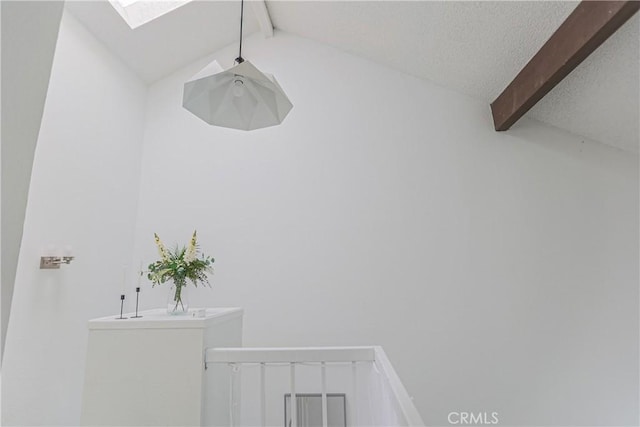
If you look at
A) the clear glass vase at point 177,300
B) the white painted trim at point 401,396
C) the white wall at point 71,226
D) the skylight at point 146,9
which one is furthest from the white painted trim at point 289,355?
the skylight at point 146,9

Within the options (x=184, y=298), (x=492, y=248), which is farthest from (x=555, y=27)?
(x=184, y=298)

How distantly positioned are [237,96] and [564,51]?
1.98 metres

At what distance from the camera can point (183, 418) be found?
1.41 m

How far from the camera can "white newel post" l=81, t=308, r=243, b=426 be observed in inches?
55.9

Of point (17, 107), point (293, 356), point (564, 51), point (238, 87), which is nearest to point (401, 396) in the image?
point (293, 356)

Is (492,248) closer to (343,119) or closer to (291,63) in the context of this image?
(343,119)

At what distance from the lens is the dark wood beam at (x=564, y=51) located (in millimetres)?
1744

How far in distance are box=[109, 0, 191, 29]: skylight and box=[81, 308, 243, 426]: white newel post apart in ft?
8.26

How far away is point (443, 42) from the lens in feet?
8.76

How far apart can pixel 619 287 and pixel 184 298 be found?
3189mm

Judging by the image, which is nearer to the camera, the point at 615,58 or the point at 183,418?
the point at 183,418

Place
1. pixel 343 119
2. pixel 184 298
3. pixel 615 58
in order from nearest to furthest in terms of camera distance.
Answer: pixel 184 298 → pixel 615 58 → pixel 343 119

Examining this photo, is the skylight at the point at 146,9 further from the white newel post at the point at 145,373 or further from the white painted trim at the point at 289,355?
the white painted trim at the point at 289,355

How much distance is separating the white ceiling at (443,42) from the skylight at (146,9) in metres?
0.05
